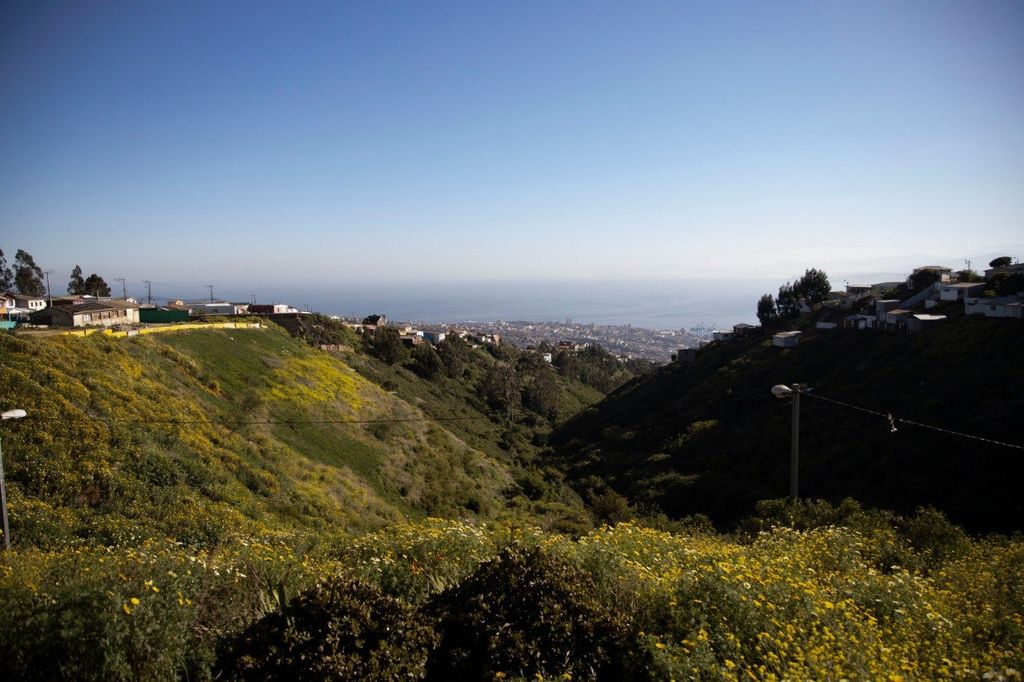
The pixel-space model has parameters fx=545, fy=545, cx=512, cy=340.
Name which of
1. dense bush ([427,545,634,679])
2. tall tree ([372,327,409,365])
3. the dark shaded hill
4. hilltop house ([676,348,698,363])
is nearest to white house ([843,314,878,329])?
the dark shaded hill

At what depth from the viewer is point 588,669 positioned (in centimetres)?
443

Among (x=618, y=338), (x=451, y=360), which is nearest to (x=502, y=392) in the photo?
A: (x=451, y=360)

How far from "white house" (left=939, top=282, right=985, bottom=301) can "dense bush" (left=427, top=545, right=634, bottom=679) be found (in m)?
45.4

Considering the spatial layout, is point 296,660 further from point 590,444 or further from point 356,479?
point 590,444

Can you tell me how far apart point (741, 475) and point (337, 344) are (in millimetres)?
30492

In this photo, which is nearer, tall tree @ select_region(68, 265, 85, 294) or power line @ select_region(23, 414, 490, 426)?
power line @ select_region(23, 414, 490, 426)

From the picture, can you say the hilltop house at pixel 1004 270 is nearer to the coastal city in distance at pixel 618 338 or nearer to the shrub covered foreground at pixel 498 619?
the shrub covered foreground at pixel 498 619

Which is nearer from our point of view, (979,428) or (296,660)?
(296,660)

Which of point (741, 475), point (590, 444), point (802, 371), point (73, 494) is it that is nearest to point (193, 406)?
point (73, 494)

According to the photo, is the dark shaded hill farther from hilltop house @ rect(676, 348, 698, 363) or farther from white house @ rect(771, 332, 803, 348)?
hilltop house @ rect(676, 348, 698, 363)

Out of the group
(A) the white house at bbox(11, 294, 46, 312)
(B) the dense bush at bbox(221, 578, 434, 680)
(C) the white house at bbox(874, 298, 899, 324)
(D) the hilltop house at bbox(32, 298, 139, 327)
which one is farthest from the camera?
(A) the white house at bbox(11, 294, 46, 312)

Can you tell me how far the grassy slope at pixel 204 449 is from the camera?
447 inches

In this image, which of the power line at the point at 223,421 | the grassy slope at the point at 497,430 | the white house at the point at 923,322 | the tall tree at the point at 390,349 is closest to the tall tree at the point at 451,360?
the grassy slope at the point at 497,430

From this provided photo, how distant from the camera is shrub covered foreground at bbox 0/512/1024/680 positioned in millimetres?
4121
